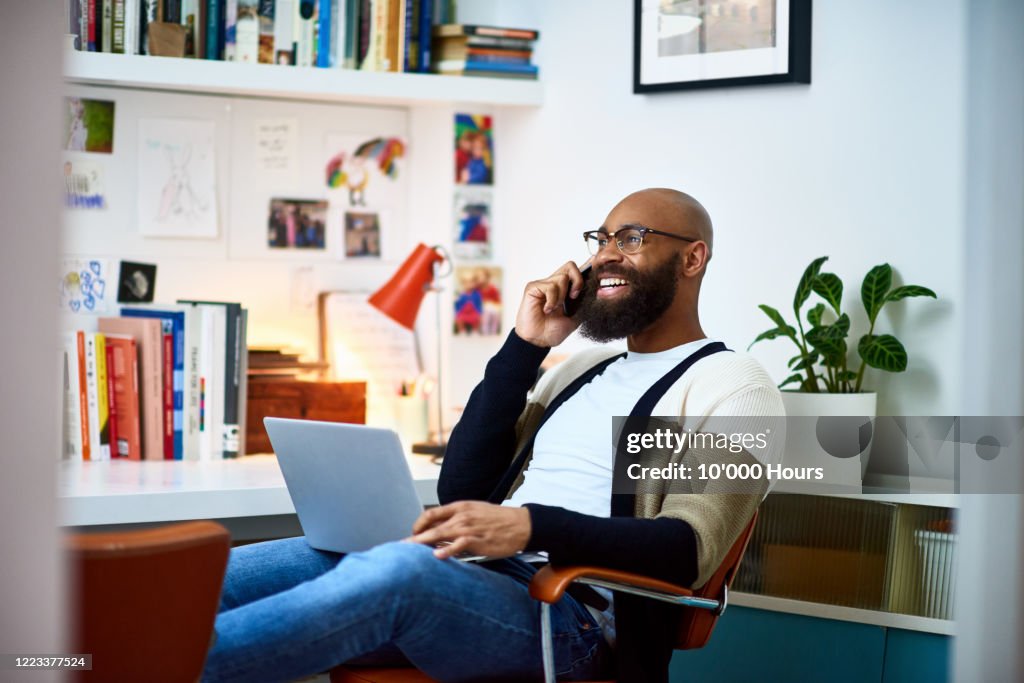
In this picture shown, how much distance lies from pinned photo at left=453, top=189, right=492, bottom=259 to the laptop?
1365 millimetres

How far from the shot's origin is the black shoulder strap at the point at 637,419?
2.08 meters

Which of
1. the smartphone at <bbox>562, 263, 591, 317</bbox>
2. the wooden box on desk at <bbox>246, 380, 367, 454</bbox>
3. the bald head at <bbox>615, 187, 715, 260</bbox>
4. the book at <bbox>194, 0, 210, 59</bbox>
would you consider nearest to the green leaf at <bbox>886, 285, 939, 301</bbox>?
the bald head at <bbox>615, 187, 715, 260</bbox>

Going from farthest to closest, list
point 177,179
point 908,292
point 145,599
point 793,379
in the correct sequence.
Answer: point 177,179
point 793,379
point 908,292
point 145,599

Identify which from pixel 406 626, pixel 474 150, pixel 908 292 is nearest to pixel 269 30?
pixel 474 150

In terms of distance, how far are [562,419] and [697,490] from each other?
431 mm

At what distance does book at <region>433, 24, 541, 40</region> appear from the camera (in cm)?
314

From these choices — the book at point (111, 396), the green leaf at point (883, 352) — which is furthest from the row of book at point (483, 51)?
the green leaf at point (883, 352)

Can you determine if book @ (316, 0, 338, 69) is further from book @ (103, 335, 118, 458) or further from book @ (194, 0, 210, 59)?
book @ (103, 335, 118, 458)

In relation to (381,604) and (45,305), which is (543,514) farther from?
(45,305)

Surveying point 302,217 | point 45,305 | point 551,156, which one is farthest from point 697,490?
point 302,217

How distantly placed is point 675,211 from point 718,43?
73cm

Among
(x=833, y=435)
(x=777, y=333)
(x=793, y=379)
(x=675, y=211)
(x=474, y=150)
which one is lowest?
(x=833, y=435)

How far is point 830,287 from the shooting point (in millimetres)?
2611

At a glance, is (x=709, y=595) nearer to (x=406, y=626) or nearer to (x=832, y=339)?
(x=406, y=626)
